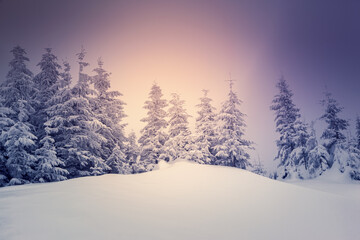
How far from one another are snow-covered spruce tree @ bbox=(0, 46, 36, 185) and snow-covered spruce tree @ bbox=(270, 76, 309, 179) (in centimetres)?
2696

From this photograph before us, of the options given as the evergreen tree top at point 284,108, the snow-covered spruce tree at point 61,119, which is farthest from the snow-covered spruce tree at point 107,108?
the evergreen tree top at point 284,108

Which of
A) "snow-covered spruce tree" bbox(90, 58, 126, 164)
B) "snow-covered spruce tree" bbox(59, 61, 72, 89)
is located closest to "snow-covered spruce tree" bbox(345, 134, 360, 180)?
"snow-covered spruce tree" bbox(90, 58, 126, 164)

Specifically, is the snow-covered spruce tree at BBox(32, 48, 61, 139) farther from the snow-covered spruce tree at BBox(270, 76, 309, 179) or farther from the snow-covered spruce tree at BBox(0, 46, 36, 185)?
the snow-covered spruce tree at BBox(270, 76, 309, 179)

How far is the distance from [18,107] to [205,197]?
1506 cm

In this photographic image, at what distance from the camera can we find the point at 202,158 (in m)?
20.9

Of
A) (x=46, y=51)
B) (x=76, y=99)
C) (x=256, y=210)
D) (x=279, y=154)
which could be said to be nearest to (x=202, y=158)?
(x=279, y=154)

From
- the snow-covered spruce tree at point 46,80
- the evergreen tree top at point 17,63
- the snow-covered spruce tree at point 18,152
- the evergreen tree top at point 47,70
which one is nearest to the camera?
the snow-covered spruce tree at point 18,152

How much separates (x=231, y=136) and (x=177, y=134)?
20.9 ft

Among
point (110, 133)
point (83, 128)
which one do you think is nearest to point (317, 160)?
point (110, 133)

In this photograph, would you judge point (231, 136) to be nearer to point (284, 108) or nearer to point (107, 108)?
point (284, 108)

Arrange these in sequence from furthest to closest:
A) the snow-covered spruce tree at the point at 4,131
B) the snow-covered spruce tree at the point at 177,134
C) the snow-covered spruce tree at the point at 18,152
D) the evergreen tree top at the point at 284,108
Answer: the evergreen tree top at the point at 284,108 < the snow-covered spruce tree at the point at 177,134 < the snow-covered spruce tree at the point at 4,131 < the snow-covered spruce tree at the point at 18,152

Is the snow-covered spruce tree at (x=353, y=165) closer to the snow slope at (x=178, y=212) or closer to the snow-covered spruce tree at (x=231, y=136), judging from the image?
the snow-covered spruce tree at (x=231, y=136)

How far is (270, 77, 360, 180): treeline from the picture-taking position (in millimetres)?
21922

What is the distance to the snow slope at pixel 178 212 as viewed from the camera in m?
3.11
